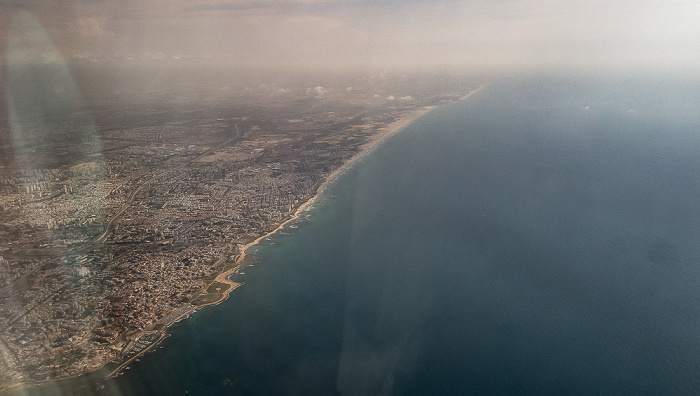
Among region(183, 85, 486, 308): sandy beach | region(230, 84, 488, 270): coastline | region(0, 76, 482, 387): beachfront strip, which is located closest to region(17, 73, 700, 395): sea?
region(183, 85, 486, 308): sandy beach

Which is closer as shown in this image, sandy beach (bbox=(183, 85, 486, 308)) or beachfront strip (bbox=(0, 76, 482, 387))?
beachfront strip (bbox=(0, 76, 482, 387))

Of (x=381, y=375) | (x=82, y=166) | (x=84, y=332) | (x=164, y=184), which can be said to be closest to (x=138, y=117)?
(x=82, y=166)

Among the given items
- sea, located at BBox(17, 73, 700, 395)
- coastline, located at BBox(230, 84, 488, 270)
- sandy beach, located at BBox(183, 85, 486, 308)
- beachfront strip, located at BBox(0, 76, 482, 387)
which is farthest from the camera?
coastline, located at BBox(230, 84, 488, 270)

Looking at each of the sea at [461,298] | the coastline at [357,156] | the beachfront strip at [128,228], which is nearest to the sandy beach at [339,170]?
the coastline at [357,156]

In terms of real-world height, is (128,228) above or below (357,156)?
below

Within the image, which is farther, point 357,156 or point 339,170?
point 357,156

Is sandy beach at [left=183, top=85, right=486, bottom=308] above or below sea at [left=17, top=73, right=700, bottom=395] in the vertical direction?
above

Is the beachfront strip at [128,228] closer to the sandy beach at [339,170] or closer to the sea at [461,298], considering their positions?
the sandy beach at [339,170]

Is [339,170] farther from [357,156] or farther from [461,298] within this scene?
[461,298]

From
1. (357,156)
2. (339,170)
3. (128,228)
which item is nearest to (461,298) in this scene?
(128,228)

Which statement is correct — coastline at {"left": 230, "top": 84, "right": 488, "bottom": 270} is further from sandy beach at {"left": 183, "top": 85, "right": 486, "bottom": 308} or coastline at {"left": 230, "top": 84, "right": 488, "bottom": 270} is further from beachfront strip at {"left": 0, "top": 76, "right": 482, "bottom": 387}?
beachfront strip at {"left": 0, "top": 76, "right": 482, "bottom": 387}
